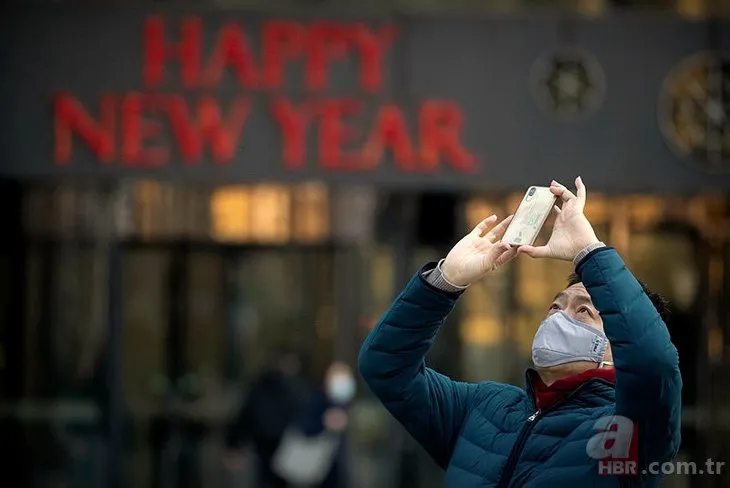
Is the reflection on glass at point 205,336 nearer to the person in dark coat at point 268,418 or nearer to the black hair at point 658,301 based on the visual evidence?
the person in dark coat at point 268,418

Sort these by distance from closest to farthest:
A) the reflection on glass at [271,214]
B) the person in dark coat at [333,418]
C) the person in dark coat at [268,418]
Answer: the person in dark coat at [333,418], the person in dark coat at [268,418], the reflection on glass at [271,214]

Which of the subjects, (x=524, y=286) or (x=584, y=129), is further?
(x=524, y=286)

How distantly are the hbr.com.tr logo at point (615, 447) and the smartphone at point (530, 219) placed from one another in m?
0.51

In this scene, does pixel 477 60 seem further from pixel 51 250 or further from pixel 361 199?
pixel 51 250

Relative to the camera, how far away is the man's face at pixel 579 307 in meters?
4.04

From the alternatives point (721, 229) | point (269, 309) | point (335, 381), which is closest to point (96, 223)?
point (269, 309)

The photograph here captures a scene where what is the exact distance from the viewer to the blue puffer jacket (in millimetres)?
3652

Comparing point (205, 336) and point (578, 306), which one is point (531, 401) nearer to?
point (578, 306)

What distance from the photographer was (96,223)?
49.7 ft

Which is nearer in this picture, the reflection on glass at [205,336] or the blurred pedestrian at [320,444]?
the blurred pedestrian at [320,444]

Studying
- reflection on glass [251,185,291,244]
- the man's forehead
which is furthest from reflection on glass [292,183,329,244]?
the man's forehead

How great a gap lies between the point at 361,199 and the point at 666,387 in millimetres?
11451

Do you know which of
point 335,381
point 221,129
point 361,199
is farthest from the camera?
point 361,199

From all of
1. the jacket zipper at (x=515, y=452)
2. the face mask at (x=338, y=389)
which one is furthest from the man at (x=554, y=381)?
the face mask at (x=338, y=389)
